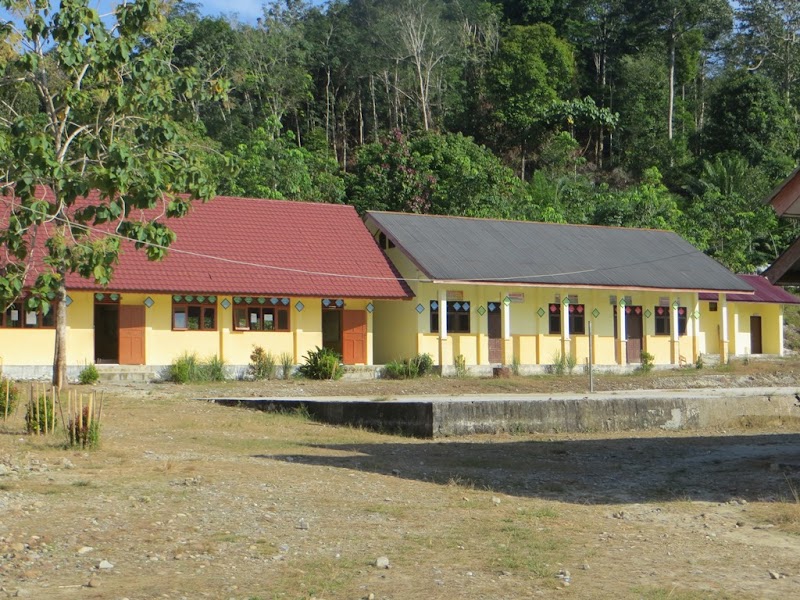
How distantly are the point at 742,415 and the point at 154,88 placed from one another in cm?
1287

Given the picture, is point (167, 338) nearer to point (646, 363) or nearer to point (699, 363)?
point (646, 363)

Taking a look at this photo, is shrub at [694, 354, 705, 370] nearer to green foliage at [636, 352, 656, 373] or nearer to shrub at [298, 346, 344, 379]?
green foliage at [636, 352, 656, 373]

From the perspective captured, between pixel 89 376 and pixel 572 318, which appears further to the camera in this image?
pixel 572 318

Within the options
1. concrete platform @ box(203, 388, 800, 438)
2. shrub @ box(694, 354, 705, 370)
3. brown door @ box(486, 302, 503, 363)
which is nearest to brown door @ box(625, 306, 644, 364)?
shrub @ box(694, 354, 705, 370)

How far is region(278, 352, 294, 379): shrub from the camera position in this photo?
3095cm

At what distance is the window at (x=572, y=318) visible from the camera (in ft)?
118

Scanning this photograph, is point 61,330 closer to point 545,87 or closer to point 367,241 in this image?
point 367,241

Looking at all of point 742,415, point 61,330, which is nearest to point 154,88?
point 61,330

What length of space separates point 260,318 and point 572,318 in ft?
34.6

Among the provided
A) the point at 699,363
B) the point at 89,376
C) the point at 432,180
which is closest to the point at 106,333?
the point at 89,376

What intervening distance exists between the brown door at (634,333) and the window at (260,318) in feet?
39.2

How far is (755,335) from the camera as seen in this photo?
44.1 m

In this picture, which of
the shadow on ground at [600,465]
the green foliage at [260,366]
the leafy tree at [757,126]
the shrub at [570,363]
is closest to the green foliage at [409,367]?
the green foliage at [260,366]

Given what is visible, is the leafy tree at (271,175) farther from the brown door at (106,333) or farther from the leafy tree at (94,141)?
the leafy tree at (94,141)
